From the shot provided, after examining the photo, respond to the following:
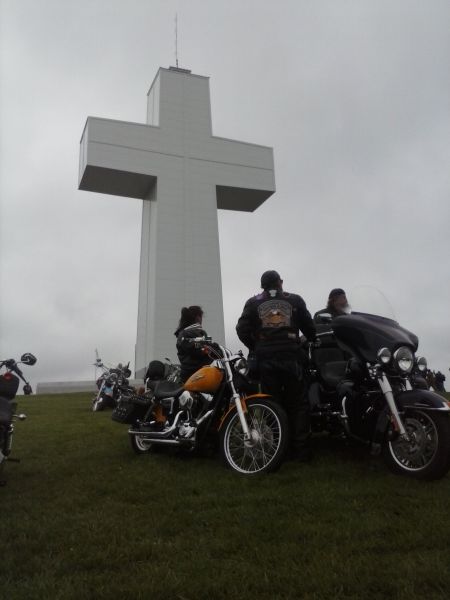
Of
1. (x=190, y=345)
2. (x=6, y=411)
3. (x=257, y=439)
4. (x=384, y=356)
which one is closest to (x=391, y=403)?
(x=384, y=356)

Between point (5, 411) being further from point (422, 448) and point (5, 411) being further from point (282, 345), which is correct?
point (422, 448)

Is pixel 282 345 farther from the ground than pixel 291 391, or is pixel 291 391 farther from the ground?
pixel 282 345

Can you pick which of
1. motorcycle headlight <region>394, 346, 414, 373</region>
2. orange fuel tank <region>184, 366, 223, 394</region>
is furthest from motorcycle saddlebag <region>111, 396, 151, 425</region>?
motorcycle headlight <region>394, 346, 414, 373</region>

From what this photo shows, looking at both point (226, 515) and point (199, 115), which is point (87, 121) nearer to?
point (199, 115)

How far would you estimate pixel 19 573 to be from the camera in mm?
2908

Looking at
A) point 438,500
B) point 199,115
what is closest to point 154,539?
point 438,500

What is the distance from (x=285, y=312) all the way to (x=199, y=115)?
1382 centimetres

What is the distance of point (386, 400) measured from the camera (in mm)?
4293

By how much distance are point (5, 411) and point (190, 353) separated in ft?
6.72

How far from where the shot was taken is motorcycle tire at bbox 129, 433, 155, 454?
6113 millimetres

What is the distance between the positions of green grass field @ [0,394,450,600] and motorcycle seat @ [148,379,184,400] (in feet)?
2.23

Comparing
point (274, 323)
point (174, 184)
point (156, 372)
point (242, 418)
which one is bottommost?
point (242, 418)

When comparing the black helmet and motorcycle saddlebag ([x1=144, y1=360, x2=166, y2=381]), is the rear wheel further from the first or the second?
the black helmet

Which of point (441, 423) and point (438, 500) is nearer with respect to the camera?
point (438, 500)
